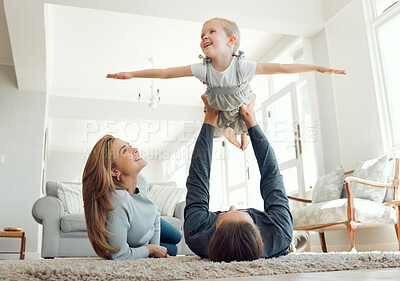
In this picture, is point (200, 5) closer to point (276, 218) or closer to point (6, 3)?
point (6, 3)

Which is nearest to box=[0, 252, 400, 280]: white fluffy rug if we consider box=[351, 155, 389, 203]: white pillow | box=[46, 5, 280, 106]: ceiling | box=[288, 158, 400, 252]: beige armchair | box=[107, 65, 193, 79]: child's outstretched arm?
box=[107, 65, 193, 79]: child's outstretched arm

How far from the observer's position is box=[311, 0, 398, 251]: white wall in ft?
12.9

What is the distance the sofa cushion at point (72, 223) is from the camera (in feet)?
12.2

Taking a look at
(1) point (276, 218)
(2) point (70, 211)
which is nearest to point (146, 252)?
(1) point (276, 218)

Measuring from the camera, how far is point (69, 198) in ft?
13.4

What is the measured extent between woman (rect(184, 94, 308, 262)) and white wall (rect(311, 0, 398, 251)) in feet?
7.89

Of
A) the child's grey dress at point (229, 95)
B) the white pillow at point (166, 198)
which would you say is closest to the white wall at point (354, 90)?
the white pillow at point (166, 198)

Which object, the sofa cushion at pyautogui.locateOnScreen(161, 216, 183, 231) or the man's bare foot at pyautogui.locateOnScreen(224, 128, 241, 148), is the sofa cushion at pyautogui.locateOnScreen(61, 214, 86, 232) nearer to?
the sofa cushion at pyautogui.locateOnScreen(161, 216, 183, 231)

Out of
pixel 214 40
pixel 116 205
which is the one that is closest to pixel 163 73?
pixel 214 40

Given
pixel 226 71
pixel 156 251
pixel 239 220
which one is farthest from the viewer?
pixel 226 71

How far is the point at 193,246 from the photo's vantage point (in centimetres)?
A: 175

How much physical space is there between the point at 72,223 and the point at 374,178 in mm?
2770

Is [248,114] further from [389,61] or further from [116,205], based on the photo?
[389,61]

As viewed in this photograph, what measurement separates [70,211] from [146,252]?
7.60ft
